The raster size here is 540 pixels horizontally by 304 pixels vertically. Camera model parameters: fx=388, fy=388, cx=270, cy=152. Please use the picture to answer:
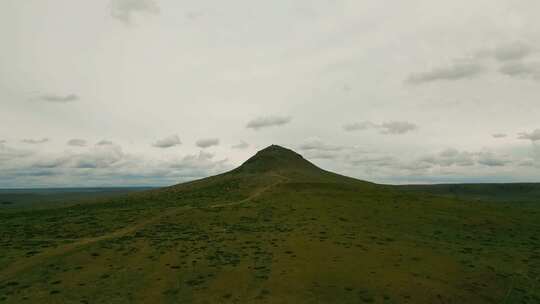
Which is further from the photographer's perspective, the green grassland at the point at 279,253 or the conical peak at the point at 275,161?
the conical peak at the point at 275,161

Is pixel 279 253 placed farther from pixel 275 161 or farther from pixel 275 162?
pixel 275 161

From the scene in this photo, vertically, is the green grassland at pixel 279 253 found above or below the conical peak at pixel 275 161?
below

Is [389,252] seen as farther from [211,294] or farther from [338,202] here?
[338,202]

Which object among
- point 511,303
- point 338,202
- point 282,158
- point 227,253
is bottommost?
point 511,303

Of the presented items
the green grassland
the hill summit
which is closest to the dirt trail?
the green grassland

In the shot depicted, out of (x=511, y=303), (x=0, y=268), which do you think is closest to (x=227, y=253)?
(x=0, y=268)

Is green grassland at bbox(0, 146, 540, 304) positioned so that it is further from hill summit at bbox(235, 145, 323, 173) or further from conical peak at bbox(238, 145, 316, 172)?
conical peak at bbox(238, 145, 316, 172)

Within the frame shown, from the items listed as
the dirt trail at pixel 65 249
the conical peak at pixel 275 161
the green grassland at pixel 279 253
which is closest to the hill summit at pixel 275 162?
the conical peak at pixel 275 161

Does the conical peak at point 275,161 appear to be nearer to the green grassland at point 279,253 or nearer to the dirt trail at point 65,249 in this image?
the green grassland at point 279,253
